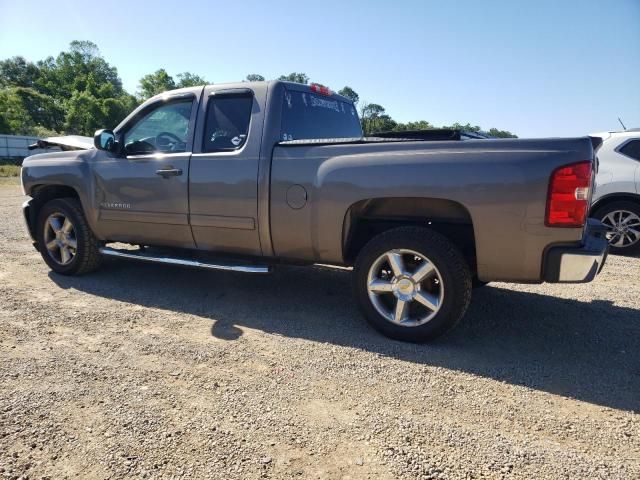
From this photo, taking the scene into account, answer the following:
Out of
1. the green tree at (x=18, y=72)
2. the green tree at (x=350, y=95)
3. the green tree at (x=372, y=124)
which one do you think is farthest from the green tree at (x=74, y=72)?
the green tree at (x=372, y=124)

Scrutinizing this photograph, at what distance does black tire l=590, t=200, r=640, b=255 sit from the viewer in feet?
22.3

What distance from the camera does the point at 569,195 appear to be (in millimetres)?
2877

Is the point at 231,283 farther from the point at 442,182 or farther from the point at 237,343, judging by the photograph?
the point at 442,182

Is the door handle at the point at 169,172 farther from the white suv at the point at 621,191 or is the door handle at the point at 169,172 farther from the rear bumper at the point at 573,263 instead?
the white suv at the point at 621,191

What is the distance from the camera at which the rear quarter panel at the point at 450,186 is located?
9.66 feet

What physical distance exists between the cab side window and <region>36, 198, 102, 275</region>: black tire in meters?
0.98

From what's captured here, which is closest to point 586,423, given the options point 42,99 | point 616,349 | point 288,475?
point 616,349

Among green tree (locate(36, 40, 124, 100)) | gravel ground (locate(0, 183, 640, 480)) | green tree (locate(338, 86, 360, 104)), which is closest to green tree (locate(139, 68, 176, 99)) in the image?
green tree (locate(36, 40, 124, 100))

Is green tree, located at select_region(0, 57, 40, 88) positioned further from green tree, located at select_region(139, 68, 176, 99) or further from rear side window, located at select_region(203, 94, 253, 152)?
rear side window, located at select_region(203, 94, 253, 152)

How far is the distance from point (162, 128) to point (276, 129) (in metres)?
1.38

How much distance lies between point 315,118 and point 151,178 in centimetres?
166

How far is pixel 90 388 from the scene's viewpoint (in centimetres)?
278

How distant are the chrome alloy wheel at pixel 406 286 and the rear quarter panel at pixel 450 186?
34 cm

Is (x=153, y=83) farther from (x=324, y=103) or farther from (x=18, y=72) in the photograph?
(x=324, y=103)
